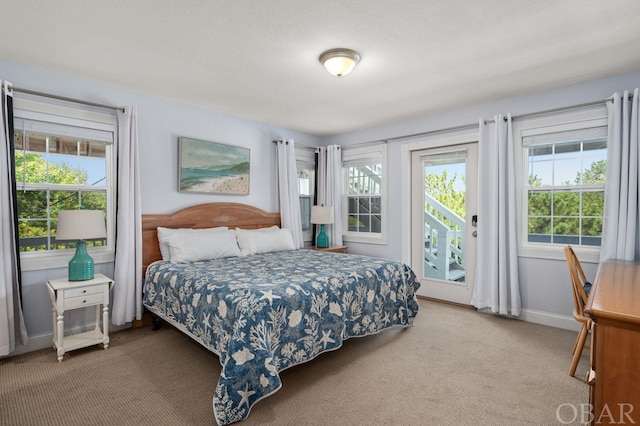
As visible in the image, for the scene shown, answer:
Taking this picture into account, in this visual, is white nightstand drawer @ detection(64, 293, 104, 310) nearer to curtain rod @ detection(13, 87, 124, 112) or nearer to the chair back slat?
curtain rod @ detection(13, 87, 124, 112)

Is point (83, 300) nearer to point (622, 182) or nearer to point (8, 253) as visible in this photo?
point (8, 253)

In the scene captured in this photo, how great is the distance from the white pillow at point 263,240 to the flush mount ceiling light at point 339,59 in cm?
216

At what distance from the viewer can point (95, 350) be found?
2.86 meters

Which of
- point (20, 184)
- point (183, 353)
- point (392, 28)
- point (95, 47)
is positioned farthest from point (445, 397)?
point (20, 184)

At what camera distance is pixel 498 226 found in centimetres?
363

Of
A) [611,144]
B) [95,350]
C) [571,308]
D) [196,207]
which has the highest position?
[611,144]

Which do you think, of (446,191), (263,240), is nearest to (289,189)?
(263,240)

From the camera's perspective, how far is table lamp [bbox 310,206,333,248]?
4.88 m

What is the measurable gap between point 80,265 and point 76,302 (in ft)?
1.01

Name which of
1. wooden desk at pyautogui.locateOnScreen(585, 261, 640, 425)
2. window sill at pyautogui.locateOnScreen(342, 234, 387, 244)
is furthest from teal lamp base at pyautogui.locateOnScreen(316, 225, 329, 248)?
wooden desk at pyautogui.locateOnScreen(585, 261, 640, 425)

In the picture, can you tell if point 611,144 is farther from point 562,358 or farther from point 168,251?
point 168,251

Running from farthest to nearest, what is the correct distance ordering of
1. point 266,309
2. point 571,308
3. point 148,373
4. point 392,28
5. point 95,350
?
point 571,308 → point 95,350 → point 148,373 → point 392,28 → point 266,309

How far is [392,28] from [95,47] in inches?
86.8

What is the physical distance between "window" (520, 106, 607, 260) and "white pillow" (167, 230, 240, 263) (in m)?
3.24
